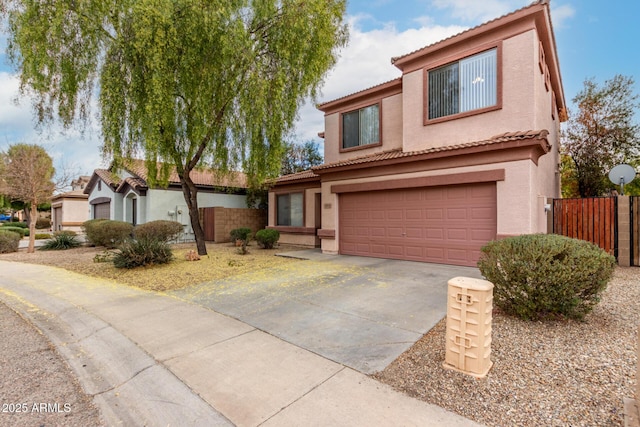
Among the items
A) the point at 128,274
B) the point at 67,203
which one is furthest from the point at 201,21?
the point at 67,203

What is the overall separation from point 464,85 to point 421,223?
443 centimetres

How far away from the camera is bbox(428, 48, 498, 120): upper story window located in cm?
881

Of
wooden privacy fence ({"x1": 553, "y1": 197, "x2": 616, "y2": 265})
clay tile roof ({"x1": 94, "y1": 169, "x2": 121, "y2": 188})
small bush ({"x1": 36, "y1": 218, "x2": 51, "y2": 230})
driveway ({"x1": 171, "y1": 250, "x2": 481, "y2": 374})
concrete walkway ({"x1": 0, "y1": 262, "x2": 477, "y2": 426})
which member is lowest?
concrete walkway ({"x1": 0, "y1": 262, "x2": 477, "y2": 426})

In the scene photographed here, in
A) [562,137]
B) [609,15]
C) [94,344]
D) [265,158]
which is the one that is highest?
[609,15]

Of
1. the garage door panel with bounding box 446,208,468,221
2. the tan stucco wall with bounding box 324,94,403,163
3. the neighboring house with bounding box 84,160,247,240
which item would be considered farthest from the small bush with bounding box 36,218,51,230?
the garage door panel with bounding box 446,208,468,221

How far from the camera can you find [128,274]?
8.31 m

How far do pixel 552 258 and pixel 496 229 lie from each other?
13.5 ft

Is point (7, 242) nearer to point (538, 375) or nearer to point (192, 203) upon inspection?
point (192, 203)

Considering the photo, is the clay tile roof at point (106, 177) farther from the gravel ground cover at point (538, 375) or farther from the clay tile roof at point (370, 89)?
the gravel ground cover at point (538, 375)

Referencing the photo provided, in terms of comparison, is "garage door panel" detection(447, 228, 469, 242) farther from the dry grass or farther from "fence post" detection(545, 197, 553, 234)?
the dry grass

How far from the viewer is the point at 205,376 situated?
3207 mm

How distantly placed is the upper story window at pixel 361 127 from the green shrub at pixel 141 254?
8.08 m

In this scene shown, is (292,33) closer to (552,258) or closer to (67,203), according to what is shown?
(552,258)

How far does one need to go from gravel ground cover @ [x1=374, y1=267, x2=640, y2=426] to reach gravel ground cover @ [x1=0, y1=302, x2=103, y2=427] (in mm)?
2886
